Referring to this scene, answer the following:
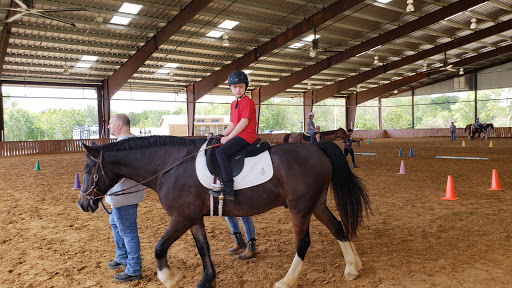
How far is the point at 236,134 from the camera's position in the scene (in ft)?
10.9

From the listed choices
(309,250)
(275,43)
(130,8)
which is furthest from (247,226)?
(275,43)

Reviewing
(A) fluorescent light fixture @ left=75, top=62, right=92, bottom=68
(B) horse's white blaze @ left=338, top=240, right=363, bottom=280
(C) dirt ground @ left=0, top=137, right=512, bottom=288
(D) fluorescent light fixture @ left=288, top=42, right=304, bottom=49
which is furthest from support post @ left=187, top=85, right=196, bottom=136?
(B) horse's white blaze @ left=338, top=240, right=363, bottom=280

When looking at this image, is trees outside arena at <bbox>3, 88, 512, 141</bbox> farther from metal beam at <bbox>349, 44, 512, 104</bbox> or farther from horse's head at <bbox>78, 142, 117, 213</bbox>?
horse's head at <bbox>78, 142, 117, 213</bbox>

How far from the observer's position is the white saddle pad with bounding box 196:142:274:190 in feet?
10.5

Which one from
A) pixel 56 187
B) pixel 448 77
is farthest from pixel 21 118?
pixel 448 77

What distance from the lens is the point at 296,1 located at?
16172 millimetres

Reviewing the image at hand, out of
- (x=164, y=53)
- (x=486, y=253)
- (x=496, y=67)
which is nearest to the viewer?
(x=486, y=253)

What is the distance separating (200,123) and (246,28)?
21.7 metres

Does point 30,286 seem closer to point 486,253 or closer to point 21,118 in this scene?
point 486,253

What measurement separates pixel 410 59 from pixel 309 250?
26.8 m

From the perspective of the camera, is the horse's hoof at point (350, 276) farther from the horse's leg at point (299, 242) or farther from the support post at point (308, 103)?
the support post at point (308, 103)

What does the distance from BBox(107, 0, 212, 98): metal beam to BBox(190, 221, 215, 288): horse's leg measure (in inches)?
496

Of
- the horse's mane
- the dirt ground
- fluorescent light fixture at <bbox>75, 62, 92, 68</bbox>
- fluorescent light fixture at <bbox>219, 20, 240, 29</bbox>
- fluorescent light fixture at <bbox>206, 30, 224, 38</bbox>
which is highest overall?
fluorescent light fixture at <bbox>219, 20, 240, 29</bbox>

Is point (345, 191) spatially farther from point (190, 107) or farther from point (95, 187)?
point (190, 107)
